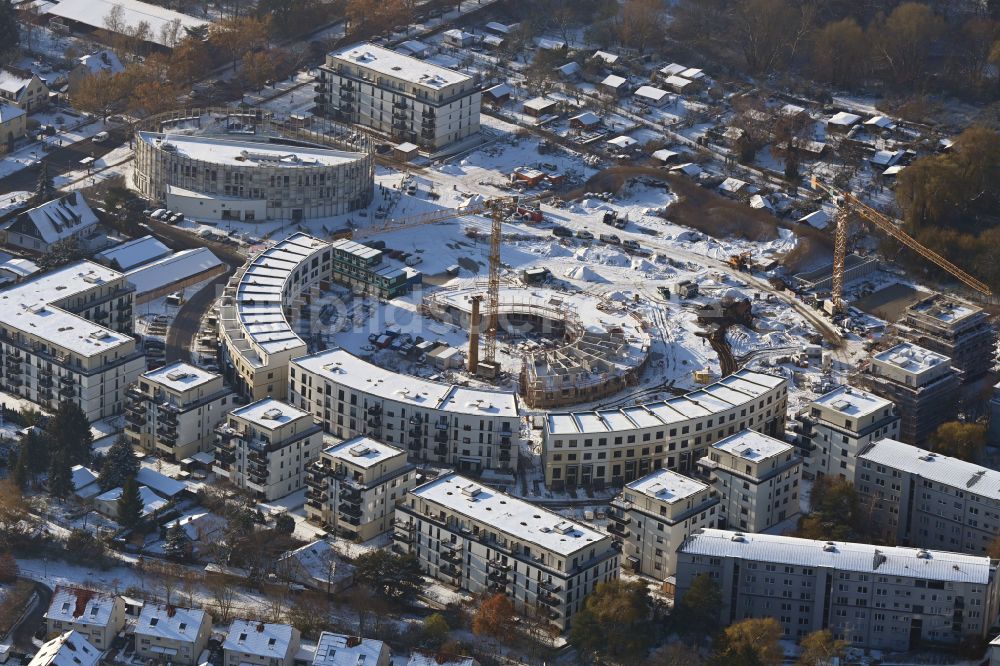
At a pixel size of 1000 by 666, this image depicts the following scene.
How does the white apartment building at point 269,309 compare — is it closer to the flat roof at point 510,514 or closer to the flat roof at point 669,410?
the flat roof at point 669,410

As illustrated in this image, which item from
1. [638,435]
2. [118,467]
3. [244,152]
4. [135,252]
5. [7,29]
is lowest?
[118,467]

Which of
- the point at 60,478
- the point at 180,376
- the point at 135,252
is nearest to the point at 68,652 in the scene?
the point at 60,478

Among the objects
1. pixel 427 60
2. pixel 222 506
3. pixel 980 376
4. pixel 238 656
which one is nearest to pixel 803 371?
pixel 980 376

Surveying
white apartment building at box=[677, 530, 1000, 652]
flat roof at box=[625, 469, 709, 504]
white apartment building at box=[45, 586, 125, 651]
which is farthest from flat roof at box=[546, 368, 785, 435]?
white apartment building at box=[45, 586, 125, 651]

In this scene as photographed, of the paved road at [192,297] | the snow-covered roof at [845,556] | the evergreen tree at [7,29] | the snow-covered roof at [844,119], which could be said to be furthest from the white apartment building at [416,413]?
the evergreen tree at [7,29]

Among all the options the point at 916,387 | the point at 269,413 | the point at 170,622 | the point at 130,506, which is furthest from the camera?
the point at 916,387

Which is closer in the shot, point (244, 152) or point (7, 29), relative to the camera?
point (244, 152)

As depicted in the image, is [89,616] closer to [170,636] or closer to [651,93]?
[170,636]
